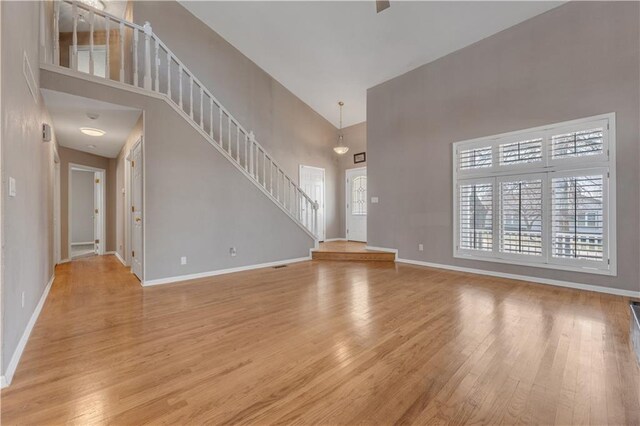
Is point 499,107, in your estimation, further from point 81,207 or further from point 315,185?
point 81,207

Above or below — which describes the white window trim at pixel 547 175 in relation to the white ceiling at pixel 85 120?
below

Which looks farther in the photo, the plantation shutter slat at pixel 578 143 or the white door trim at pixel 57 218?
the white door trim at pixel 57 218

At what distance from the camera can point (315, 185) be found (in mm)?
8172

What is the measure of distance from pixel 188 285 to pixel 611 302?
5.37 m

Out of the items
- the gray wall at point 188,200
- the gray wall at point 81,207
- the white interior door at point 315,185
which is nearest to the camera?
the gray wall at point 188,200

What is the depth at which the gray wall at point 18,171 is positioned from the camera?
182cm

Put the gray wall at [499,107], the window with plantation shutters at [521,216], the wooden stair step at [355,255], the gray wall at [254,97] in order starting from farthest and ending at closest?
the wooden stair step at [355,255] < the gray wall at [254,97] < the window with plantation shutters at [521,216] < the gray wall at [499,107]

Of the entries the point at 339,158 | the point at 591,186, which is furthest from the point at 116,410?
the point at 339,158

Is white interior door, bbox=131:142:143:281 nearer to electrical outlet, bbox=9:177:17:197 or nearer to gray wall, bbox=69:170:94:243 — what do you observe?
electrical outlet, bbox=9:177:17:197

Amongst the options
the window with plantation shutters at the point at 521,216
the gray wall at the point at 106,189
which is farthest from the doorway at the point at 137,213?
the window with plantation shutters at the point at 521,216

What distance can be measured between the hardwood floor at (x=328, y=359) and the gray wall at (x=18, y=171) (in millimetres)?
368

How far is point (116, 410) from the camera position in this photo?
1.52m

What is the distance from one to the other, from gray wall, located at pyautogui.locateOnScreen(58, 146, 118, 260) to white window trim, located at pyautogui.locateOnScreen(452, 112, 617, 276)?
7.88 meters

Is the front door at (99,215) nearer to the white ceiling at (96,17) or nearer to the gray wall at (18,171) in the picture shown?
the white ceiling at (96,17)
